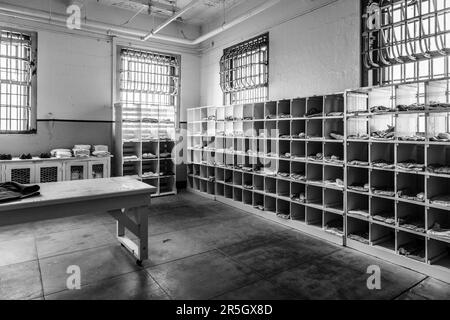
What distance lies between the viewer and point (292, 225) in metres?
4.90

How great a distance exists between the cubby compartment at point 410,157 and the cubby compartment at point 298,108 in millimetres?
1582

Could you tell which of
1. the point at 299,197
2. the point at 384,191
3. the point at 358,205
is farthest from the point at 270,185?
the point at 384,191

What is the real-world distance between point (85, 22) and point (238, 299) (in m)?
5.93

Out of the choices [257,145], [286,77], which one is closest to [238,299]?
[257,145]

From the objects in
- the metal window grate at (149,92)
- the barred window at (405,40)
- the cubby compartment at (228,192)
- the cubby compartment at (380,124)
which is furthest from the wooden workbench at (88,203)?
the barred window at (405,40)

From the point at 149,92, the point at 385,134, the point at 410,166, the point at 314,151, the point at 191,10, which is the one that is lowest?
A: the point at 410,166

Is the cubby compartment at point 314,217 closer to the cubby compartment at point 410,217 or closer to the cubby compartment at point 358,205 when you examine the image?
the cubby compartment at point 358,205

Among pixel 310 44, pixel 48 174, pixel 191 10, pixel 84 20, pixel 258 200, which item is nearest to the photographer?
pixel 310 44

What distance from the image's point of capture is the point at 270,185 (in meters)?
5.44

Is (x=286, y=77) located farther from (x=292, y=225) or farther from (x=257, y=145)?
(x=292, y=225)

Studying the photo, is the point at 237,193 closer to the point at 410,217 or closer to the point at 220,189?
the point at 220,189

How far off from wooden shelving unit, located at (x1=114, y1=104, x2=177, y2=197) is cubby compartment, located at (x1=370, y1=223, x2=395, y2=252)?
4.76 m

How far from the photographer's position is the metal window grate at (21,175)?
5.42 m

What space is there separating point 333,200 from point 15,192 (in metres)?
3.90
